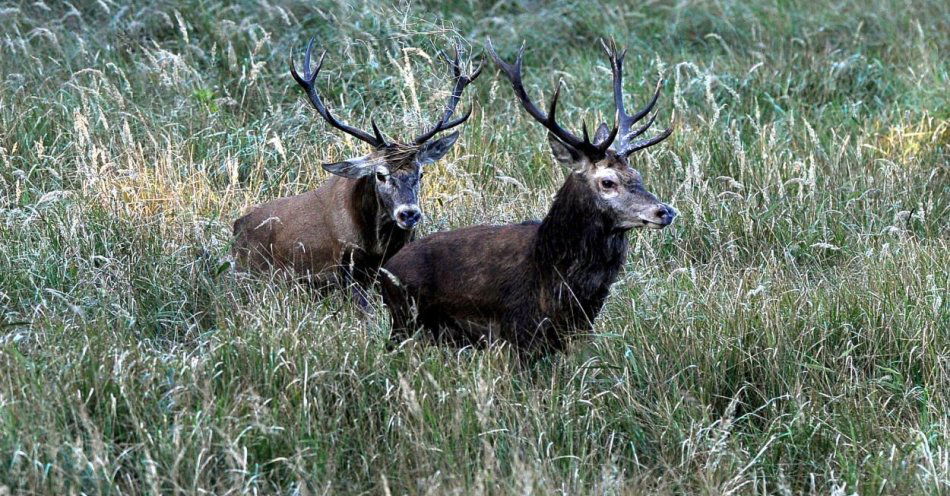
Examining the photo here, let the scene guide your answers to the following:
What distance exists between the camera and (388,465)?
488 cm

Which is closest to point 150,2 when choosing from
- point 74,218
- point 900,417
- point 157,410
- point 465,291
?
point 74,218

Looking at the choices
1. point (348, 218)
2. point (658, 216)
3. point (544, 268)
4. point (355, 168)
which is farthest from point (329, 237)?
point (658, 216)

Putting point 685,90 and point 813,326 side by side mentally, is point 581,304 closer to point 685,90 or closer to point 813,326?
point 813,326

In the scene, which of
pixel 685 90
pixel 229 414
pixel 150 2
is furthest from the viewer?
pixel 150 2

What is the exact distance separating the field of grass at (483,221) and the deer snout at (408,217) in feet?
1.83

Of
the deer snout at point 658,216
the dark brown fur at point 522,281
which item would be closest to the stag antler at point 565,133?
the dark brown fur at point 522,281

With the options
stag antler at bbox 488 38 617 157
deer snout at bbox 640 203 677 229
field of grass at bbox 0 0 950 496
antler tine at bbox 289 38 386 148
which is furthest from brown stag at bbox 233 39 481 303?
deer snout at bbox 640 203 677 229

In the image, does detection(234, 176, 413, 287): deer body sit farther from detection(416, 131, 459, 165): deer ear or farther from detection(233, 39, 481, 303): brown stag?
A: detection(416, 131, 459, 165): deer ear

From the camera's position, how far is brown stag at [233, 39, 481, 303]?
7.29m

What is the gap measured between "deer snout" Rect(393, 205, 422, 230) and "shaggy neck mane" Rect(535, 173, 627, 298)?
1093mm

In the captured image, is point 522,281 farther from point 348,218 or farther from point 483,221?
point 483,221

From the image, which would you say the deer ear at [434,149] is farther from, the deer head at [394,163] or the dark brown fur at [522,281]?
the dark brown fur at [522,281]

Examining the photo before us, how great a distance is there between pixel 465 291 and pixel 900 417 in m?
1.99

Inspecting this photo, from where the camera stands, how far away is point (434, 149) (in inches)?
301
